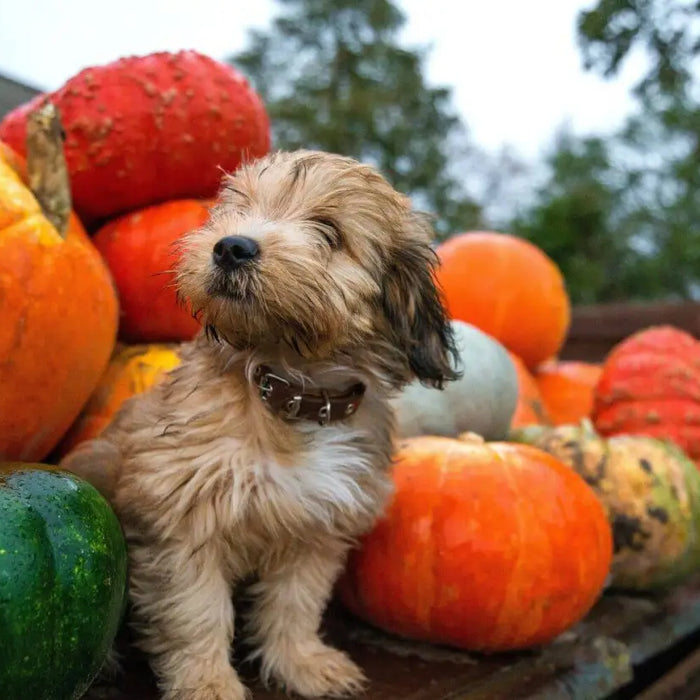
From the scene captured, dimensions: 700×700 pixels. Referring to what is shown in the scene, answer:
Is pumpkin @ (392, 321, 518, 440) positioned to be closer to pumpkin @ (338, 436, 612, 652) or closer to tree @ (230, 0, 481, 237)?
pumpkin @ (338, 436, 612, 652)

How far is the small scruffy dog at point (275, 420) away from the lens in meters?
1.77

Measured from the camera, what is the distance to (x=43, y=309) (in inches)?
84.5

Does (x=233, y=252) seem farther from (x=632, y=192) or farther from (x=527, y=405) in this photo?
(x=632, y=192)

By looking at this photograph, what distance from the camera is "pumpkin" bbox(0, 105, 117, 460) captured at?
2.10 meters

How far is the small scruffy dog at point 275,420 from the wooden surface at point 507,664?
0.12 metres

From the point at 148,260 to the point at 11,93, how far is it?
1838mm

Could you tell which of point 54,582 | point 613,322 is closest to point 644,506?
point 54,582

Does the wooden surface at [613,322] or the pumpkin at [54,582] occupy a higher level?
the pumpkin at [54,582]

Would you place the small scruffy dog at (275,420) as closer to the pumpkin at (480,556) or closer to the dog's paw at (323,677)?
the dog's paw at (323,677)

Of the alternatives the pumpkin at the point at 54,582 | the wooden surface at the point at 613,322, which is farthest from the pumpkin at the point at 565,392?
the pumpkin at the point at 54,582

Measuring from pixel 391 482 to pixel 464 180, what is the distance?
20.8m

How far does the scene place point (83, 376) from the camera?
7.67ft

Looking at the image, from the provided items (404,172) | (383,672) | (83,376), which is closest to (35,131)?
(83,376)

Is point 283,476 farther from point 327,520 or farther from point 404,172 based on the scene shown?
point 404,172
